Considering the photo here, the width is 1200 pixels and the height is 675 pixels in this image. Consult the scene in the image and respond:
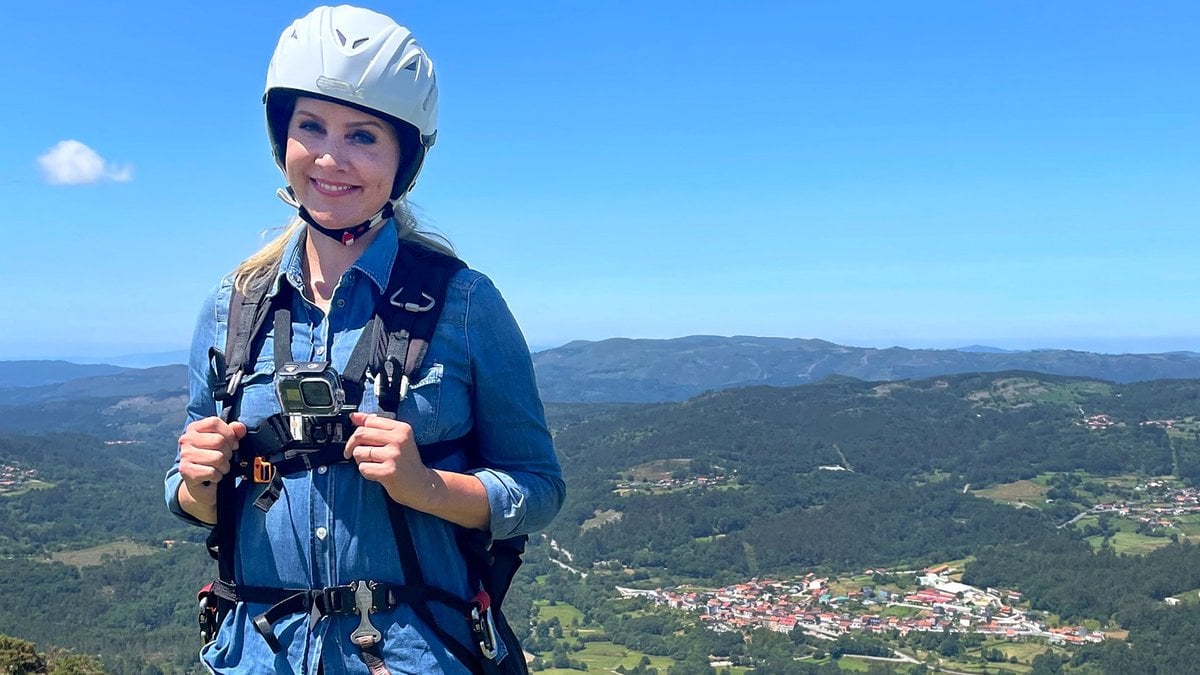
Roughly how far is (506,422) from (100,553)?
9337 centimetres

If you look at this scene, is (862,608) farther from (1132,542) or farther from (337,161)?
(337,161)

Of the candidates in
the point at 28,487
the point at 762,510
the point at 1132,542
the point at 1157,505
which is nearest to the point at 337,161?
the point at 1132,542

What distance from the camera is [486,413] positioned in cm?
256

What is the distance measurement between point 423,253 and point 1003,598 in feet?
263

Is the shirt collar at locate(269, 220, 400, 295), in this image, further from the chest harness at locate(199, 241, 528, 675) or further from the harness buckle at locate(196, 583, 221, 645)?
the harness buckle at locate(196, 583, 221, 645)

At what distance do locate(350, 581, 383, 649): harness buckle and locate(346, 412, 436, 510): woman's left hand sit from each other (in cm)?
27

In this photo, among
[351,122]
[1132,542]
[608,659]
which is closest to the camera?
[351,122]

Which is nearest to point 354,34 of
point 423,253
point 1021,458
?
point 423,253

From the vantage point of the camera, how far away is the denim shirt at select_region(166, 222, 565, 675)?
2.38 meters

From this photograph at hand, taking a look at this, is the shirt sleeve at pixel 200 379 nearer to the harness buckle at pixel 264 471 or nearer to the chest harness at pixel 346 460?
the chest harness at pixel 346 460

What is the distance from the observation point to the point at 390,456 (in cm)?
222

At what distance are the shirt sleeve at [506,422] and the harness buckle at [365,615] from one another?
361 millimetres

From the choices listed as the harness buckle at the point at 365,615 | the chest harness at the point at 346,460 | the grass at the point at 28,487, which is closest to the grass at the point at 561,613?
the chest harness at the point at 346,460

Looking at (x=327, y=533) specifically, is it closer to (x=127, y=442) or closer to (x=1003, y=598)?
(x=1003, y=598)
